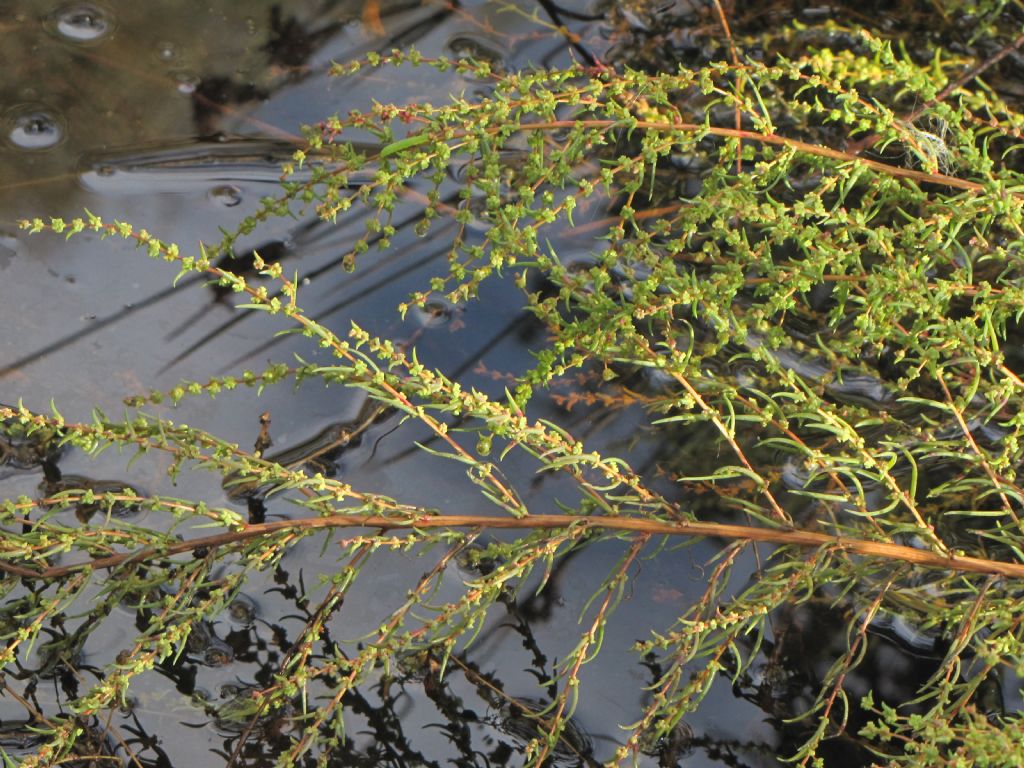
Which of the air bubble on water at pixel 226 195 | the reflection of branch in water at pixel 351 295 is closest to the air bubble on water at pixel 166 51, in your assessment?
the air bubble on water at pixel 226 195

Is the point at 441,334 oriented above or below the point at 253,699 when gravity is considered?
above

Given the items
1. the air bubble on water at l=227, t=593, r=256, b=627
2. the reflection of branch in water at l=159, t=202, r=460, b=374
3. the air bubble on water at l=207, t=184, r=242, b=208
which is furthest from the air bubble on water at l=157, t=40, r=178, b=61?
the air bubble on water at l=227, t=593, r=256, b=627

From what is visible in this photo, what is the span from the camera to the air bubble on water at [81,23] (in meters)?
3.34

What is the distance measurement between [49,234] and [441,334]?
3.47ft

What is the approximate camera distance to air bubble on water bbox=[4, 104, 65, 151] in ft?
10.3

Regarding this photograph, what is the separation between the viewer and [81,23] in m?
3.36

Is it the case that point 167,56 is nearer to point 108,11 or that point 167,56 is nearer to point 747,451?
point 108,11

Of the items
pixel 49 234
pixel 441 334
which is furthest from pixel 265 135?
pixel 441 334

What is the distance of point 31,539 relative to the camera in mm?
2014

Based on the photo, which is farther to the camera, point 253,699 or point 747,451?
point 747,451

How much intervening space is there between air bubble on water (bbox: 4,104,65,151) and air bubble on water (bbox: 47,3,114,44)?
0.90 feet

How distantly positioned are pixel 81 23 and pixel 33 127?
399 millimetres

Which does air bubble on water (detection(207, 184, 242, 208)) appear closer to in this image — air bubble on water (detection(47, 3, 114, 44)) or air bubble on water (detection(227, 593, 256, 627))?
air bubble on water (detection(47, 3, 114, 44))

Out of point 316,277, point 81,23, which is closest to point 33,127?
point 81,23
